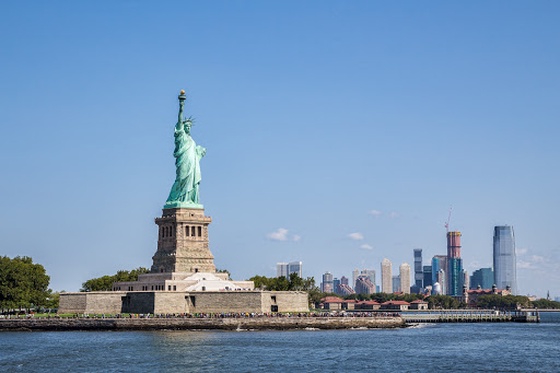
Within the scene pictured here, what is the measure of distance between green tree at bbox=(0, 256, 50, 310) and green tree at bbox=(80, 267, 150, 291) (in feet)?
27.7

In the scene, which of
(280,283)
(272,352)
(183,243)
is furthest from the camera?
(280,283)

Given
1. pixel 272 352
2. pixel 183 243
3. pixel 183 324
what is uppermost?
pixel 183 243

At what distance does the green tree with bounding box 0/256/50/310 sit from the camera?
11681 centimetres

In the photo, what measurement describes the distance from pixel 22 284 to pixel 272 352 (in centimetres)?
5231

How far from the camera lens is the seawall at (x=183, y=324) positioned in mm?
98812

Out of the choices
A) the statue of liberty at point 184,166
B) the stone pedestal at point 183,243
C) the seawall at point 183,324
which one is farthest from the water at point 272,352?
the statue of liberty at point 184,166

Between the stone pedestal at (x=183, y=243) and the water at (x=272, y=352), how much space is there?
1720 centimetres

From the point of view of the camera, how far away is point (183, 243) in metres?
113

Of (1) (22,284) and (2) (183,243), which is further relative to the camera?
(1) (22,284)

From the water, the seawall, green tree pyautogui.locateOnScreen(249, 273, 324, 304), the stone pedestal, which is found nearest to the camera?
the water

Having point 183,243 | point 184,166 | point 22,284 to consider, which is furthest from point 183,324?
point 22,284

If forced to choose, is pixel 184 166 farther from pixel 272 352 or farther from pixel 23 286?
pixel 272 352

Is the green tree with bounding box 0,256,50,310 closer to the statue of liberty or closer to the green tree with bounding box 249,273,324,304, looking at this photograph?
the statue of liberty

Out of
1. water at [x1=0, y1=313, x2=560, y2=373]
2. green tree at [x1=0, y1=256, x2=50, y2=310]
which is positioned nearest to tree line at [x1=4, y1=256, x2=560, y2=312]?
green tree at [x1=0, y1=256, x2=50, y2=310]
